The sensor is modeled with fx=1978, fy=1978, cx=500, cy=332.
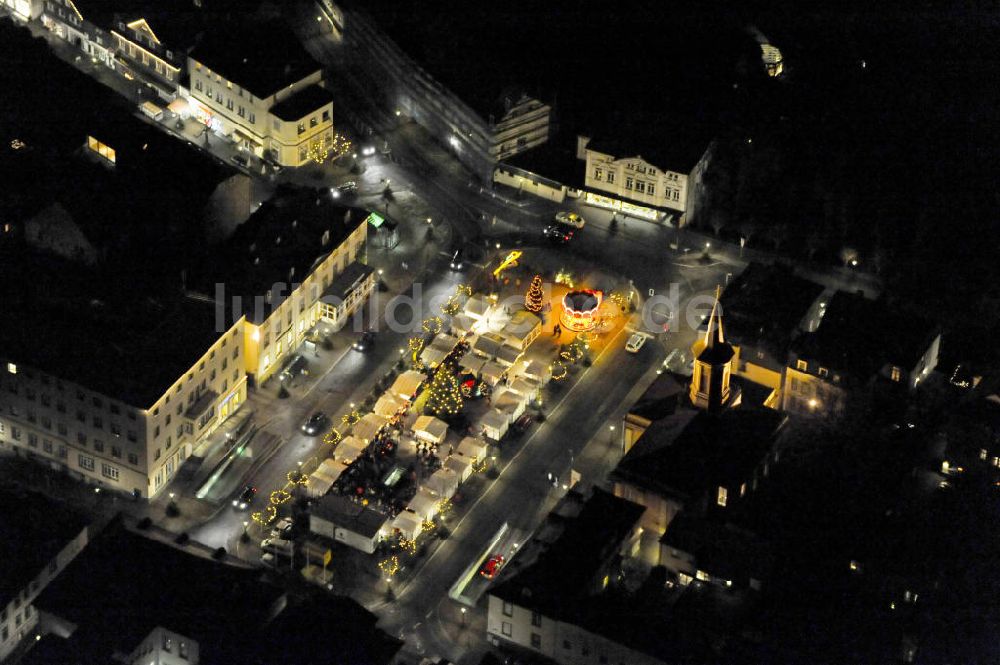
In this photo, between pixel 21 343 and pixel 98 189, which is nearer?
pixel 21 343

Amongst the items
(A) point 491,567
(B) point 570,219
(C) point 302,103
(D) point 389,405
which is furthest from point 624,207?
(A) point 491,567

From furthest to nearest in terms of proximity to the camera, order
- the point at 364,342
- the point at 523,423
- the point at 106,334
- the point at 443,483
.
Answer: the point at 364,342, the point at 523,423, the point at 106,334, the point at 443,483

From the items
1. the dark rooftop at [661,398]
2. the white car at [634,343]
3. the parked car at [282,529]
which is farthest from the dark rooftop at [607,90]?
the parked car at [282,529]

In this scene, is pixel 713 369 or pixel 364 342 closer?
pixel 713 369

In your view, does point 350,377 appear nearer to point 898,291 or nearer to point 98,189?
point 98,189

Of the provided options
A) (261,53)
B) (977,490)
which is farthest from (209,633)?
(261,53)

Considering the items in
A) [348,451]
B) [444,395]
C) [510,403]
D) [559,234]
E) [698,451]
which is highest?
[559,234]

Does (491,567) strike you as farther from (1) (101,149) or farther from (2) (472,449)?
(1) (101,149)
